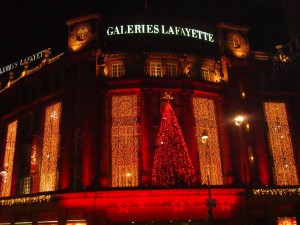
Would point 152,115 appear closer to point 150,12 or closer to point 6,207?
point 150,12

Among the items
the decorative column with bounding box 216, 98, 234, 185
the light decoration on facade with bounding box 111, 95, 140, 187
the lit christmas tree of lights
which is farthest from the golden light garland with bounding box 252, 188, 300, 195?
the light decoration on facade with bounding box 111, 95, 140, 187

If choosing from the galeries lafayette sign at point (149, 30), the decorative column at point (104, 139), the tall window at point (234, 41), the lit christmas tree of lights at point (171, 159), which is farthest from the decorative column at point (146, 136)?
the tall window at point (234, 41)

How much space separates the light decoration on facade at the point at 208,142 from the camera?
3706cm

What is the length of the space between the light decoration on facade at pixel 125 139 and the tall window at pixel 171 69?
15.7 feet

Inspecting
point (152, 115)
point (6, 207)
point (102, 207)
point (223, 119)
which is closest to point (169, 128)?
point (152, 115)

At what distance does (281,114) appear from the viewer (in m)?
41.8

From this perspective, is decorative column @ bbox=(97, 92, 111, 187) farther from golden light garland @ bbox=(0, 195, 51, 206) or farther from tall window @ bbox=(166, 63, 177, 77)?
tall window @ bbox=(166, 63, 177, 77)

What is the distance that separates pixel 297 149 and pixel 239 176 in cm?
824

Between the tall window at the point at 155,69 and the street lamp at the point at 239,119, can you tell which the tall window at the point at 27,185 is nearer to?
the tall window at the point at 155,69

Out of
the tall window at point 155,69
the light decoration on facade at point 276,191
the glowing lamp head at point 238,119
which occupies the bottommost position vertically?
the light decoration on facade at point 276,191

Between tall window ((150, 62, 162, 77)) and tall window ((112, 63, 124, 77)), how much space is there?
318cm

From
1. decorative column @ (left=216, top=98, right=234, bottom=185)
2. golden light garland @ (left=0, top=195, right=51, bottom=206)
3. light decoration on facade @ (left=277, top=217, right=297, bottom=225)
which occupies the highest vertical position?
decorative column @ (left=216, top=98, right=234, bottom=185)

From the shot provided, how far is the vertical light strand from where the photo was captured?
45.7 m

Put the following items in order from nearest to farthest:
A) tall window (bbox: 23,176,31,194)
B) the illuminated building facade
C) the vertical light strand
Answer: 1. the illuminated building facade
2. tall window (bbox: 23,176,31,194)
3. the vertical light strand
